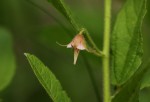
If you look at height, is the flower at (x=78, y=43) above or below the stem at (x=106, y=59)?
above

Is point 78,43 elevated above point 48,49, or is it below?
above

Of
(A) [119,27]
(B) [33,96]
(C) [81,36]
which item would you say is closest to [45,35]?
(B) [33,96]

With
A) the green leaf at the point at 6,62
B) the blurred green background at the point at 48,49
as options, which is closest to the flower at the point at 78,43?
the green leaf at the point at 6,62

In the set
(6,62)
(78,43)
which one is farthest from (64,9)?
(6,62)

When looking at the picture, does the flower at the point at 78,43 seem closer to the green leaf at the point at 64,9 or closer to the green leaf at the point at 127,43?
the green leaf at the point at 64,9

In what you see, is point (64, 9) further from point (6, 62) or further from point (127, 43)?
point (6, 62)

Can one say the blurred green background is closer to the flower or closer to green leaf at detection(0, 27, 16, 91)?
green leaf at detection(0, 27, 16, 91)

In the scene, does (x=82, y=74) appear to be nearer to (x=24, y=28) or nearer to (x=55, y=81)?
(x=24, y=28)
